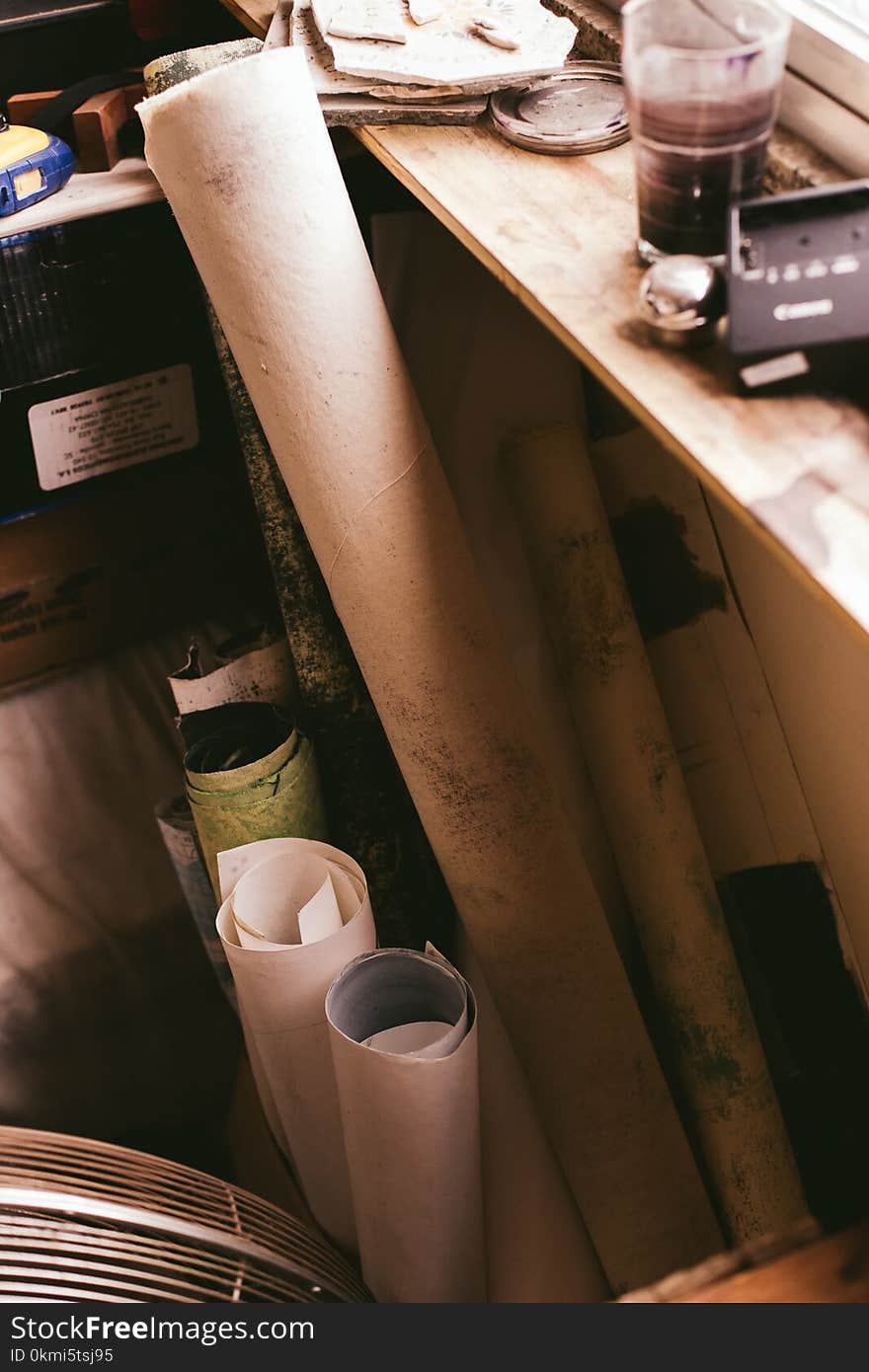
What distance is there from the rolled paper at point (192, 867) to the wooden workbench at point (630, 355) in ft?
2.69

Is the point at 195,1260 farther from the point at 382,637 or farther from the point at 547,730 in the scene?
→ the point at 547,730

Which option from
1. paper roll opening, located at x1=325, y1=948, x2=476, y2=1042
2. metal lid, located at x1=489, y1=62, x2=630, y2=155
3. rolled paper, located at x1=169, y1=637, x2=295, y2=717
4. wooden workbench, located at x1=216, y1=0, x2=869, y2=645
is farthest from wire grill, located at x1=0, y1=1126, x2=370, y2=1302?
metal lid, located at x1=489, y1=62, x2=630, y2=155

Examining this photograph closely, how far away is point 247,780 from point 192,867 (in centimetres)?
27

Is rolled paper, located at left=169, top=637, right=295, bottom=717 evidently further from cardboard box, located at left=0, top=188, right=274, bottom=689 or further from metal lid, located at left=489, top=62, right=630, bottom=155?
metal lid, located at left=489, top=62, right=630, bottom=155

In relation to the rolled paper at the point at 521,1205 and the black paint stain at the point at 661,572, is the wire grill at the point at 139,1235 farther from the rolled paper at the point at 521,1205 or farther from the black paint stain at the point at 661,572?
the black paint stain at the point at 661,572

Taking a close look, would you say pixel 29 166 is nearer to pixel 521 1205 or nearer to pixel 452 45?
pixel 452 45

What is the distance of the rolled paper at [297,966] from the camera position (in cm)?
109

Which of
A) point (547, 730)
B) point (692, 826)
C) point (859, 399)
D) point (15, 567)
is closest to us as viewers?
point (859, 399)

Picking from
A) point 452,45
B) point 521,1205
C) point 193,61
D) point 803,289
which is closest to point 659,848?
point 521,1205

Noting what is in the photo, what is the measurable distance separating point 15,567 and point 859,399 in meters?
1.13

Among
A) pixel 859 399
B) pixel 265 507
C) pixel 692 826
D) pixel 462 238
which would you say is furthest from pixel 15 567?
pixel 859 399

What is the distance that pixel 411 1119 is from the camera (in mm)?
1003

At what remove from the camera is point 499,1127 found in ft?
4.14

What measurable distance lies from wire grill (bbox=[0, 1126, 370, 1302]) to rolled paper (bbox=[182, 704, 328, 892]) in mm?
361
